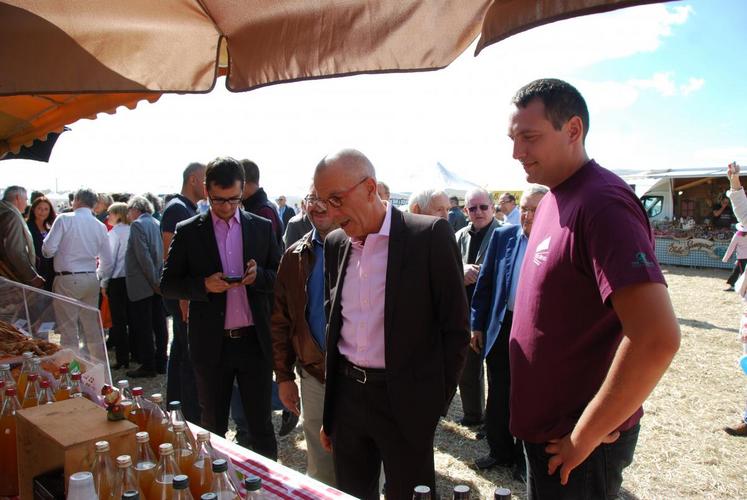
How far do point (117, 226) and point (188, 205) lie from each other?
234 cm

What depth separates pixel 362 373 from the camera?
2.09 m

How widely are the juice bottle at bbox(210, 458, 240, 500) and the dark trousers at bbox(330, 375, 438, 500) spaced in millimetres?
920

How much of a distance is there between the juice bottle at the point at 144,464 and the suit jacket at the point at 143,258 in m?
4.21

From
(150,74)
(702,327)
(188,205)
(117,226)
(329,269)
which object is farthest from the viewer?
(702,327)

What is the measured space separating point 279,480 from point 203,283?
1.55 m

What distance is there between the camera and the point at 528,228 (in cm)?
320

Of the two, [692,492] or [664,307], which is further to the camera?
[692,492]

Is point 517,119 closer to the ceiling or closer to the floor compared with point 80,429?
closer to the ceiling

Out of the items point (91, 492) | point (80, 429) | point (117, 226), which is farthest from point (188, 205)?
point (91, 492)

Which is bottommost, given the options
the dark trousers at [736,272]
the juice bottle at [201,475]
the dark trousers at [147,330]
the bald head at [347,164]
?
the dark trousers at [736,272]

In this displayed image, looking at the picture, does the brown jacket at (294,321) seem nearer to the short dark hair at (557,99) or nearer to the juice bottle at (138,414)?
the juice bottle at (138,414)

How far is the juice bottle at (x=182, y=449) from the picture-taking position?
53.9 inches

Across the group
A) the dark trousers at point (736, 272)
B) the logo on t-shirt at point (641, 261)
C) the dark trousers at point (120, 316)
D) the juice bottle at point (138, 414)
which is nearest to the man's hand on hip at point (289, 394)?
A: the juice bottle at point (138, 414)

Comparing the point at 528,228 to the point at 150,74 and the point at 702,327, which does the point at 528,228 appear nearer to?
the point at 150,74
